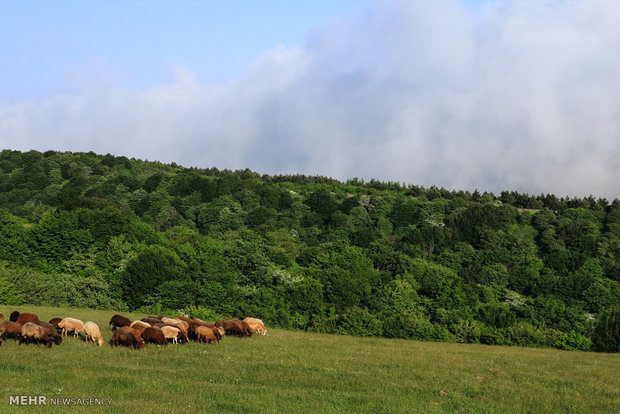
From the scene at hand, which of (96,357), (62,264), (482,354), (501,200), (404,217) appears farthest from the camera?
(501,200)

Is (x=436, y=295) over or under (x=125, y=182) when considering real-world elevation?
under

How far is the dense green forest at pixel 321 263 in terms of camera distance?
64.4m

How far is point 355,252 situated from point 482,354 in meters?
57.3

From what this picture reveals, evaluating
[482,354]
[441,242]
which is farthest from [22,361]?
[441,242]

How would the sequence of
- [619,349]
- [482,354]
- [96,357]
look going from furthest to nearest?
[619,349] → [482,354] → [96,357]

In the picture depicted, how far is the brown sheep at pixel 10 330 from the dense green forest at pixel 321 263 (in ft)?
106

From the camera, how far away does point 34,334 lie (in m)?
26.9

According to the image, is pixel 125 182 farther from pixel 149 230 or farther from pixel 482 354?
pixel 482 354

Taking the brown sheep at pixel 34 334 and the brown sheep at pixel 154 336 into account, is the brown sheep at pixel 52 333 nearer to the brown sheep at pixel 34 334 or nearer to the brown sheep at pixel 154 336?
the brown sheep at pixel 34 334

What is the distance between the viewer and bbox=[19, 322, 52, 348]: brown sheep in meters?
26.9

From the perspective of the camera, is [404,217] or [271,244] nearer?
[271,244]

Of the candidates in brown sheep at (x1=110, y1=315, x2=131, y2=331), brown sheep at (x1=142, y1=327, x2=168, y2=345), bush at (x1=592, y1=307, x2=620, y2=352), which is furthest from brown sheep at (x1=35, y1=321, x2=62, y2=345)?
bush at (x1=592, y1=307, x2=620, y2=352)

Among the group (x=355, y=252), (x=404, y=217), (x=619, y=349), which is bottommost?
(x=619, y=349)

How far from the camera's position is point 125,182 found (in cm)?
17800
